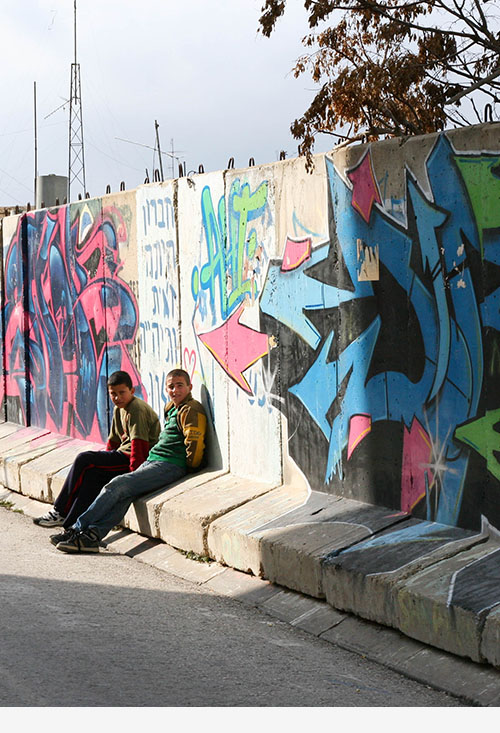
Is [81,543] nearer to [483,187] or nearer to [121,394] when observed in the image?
[121,394]

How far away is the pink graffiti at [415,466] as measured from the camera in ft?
19.9

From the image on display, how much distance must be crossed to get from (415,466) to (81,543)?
301 cm

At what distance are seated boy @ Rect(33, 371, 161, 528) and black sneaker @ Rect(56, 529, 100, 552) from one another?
461 millimetres

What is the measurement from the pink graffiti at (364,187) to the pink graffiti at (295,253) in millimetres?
651

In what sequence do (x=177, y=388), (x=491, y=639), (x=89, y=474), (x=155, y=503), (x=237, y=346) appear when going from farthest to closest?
(x=89, y=474) → (x=177, y=388) → (x=155, y=503) → (x=237, y=346) → (x=491, y=639)

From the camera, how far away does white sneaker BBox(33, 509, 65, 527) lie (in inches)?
357

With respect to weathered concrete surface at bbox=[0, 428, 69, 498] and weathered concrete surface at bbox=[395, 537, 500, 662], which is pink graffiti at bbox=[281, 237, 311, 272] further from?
weathered concrete surface at bbox=[0, 428, 69, 498]

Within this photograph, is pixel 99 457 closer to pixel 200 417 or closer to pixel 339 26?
pixel 200 417

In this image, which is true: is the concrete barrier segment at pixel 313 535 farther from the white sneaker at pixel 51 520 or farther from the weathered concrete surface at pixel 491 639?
the white sneaker at pixel 51 520

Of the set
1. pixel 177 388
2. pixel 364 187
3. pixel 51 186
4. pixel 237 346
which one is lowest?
pixel 177 388

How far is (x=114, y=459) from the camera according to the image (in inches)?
351

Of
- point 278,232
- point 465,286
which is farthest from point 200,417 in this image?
point 465,286

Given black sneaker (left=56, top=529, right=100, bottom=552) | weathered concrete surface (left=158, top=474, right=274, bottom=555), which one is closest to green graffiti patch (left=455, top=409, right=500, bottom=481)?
weathered concrete surface (left=158, top=474, right=274, bottom=555)

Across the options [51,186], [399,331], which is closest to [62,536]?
[399,331]
